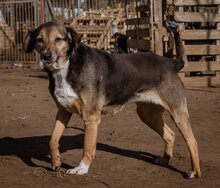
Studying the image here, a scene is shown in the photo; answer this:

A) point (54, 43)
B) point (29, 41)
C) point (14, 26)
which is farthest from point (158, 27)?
point (14, 26)

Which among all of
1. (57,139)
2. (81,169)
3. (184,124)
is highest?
(184,124)

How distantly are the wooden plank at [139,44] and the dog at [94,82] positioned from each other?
7.50m

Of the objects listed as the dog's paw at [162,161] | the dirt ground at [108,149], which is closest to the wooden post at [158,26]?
the dirt ground at [108,149]

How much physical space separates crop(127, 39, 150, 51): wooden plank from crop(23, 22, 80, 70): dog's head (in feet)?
26.5

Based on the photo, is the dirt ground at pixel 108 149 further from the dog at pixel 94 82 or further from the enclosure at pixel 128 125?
the dog at pixel 94 82

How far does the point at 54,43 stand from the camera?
19.5 feet

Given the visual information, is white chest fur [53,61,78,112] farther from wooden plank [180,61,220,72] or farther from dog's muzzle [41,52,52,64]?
wooden plank [180,61,220,72]

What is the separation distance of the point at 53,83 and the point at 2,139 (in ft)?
7.79

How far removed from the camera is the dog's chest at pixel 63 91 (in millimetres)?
5922

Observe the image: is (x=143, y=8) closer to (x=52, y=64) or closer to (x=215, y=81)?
(x=215, y=81)

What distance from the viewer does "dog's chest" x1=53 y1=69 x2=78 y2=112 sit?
5922 mm

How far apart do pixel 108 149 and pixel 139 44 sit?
7.96 metres

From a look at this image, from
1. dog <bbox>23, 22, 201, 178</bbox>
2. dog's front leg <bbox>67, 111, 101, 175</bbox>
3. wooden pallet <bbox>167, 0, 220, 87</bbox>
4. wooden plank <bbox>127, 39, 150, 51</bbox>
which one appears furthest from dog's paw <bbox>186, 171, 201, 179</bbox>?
wooden plank <bbox>127, 39, 150, 51</bbox>

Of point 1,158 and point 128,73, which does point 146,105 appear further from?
point 1,158
